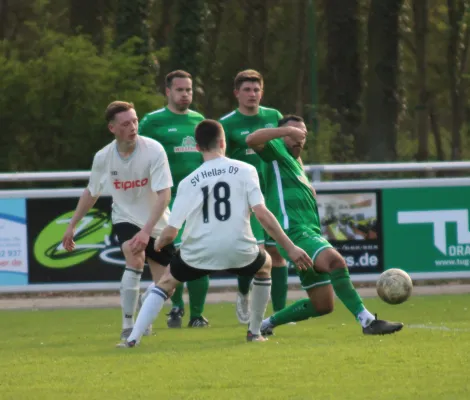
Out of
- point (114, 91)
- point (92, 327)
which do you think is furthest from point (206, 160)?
point (114, 91)

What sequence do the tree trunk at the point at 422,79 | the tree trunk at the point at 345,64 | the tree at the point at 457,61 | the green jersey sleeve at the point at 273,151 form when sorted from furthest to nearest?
the tree at the point at 457,61 → the tree trunk at the point at 422,79 → the tree trunk at the point at 345,64 → the green jersey sleeve at the point at 273,151

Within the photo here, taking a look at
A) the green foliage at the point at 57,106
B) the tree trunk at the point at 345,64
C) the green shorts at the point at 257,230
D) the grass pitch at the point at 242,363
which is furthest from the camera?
the tree trunk at the point at 345,64

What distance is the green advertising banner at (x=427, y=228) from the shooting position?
16031mm

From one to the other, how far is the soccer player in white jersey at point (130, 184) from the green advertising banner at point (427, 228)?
545cm

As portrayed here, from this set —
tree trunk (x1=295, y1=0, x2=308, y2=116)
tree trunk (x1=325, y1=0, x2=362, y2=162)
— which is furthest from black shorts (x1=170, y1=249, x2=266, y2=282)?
tree trunk (x1=295, y1=0, x2=308, y2=116)

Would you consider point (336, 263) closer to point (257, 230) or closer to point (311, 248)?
point (311, 248)

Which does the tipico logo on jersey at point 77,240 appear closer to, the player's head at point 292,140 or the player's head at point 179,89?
the player's head at point 179,89

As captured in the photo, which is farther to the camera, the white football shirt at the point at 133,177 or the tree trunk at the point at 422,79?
the tree trunk at the point at 422,79

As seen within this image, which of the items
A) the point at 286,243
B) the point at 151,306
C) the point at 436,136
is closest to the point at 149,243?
the point at 151,306

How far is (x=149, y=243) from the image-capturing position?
11.3 meters

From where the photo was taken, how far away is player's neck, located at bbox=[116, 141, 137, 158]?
10920mm

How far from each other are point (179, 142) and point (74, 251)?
11.2 feet

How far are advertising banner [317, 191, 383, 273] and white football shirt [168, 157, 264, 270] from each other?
6223mm

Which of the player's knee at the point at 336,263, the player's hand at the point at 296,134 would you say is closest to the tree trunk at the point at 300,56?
the player's hand at the point at 296,134
